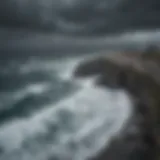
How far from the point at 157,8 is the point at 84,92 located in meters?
0.21

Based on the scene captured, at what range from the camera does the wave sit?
586 mm

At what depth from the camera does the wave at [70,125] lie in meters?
0.59

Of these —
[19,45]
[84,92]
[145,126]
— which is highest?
[19,45]

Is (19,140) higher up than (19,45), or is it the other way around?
(19,45)

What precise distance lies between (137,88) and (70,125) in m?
0.14

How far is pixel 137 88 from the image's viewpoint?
626mm

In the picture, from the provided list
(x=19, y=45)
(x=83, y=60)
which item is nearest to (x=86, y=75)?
(x=83, y=60)

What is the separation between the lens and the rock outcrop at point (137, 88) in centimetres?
59

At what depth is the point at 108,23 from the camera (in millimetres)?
648

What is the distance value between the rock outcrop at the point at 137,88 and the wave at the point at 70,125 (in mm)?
16

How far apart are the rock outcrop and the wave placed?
2cm

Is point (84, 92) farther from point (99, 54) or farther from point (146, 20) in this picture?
point (146, 20)

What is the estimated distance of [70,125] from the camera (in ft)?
1.99

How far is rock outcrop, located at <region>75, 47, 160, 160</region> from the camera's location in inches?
23.2
